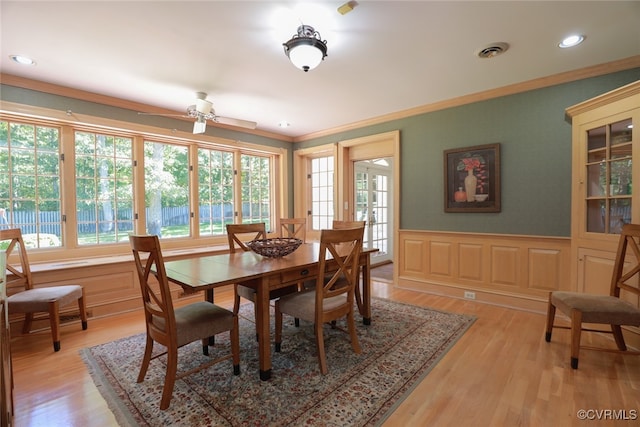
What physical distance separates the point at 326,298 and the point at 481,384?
116 cm

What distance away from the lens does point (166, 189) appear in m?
4.15

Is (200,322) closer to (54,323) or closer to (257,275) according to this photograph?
(257,275)

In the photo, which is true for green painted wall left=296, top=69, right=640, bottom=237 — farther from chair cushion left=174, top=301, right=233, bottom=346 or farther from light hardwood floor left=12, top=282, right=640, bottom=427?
chair cushion left=174, top=301, right=233, bottom=346

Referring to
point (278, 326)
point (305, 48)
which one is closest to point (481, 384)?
point (278, 326)

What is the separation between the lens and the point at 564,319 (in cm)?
303

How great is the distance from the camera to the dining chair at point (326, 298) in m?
2.03

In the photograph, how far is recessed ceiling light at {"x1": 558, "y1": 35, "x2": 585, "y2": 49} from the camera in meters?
2.31

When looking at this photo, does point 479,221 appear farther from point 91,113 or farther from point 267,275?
point 91,113

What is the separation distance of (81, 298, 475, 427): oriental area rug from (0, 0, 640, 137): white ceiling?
8.16 feet

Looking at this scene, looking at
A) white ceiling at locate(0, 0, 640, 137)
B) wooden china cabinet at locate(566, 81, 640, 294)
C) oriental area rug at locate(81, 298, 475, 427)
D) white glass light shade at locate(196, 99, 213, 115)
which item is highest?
white ceiling at locate(0, 0, 640, 137)

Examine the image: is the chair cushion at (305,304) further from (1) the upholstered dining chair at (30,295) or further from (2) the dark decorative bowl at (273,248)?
(1) the upholstered dining chair at (30,295)

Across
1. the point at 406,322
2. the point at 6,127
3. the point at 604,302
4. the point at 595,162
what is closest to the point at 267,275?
the point at 406,322

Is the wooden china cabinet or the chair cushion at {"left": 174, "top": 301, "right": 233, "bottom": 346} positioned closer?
the chair cushion at {"left": 174, "top": 301, "right": 233, "bottom": 346}

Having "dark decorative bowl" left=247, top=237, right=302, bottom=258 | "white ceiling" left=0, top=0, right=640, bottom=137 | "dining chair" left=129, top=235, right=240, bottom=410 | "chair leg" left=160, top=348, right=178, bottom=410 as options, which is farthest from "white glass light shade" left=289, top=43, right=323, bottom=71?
"chair leg" left=160, top=348, right=178, bottom=410
